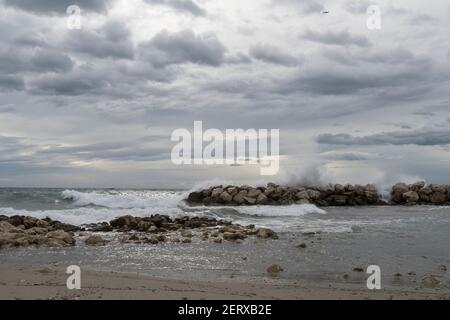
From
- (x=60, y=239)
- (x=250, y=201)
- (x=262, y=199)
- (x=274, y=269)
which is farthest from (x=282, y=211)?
(x=274, y=269)

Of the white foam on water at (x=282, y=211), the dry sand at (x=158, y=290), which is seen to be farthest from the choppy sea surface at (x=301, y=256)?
the white foam on water at (x=282, y=211)

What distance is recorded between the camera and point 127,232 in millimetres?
17531

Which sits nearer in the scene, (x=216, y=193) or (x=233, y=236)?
(x=233, y=236)

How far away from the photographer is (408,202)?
37188 millimetres

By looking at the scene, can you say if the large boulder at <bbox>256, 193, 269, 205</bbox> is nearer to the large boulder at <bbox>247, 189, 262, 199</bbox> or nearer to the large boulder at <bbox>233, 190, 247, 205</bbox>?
the large boulder at <bbox>247, 189, 262, 199</bbox>

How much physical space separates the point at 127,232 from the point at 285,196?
1920 cm

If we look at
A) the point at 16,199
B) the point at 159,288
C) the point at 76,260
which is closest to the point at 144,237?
the point at 76,260

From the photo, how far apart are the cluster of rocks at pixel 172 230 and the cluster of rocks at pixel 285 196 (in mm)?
13971

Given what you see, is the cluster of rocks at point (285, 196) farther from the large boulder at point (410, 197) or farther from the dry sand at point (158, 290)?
the dry sand at point (158, 290)

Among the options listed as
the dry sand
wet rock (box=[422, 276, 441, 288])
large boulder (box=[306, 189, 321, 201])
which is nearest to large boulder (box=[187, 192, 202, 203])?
large boulder (box=[306, 189, 321, 201])

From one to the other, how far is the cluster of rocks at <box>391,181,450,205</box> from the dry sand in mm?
30989

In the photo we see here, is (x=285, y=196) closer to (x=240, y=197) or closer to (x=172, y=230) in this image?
(x=240, y=197)

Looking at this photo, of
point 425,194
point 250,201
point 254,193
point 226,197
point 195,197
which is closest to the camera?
point 250,201
